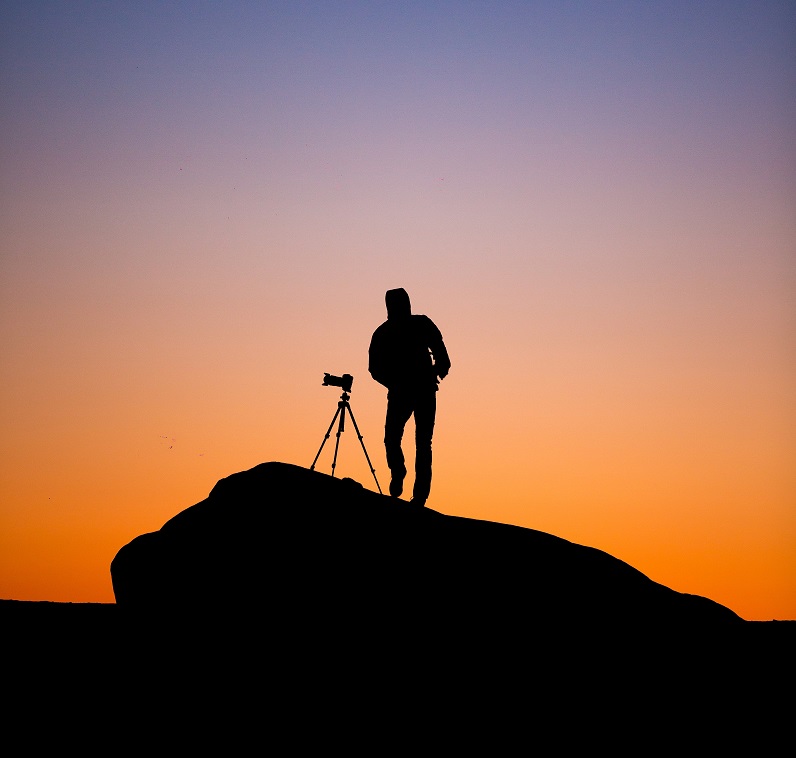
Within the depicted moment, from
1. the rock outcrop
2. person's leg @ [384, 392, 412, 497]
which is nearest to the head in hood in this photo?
person's leg @ [384, 392, 412, 497]

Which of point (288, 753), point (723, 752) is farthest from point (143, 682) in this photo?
point (723, 752)

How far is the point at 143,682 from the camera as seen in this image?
8953 mm

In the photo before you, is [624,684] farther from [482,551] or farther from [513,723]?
[482,551]

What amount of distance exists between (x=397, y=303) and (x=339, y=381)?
4.58ft

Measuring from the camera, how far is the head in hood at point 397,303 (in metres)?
11.6

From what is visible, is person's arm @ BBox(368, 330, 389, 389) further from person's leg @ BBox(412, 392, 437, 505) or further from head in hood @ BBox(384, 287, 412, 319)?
person's leg @ BBox(412, 392, 437, 505)

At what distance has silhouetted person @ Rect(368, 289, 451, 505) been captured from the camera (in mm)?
11664

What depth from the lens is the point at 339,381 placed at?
40.5 feet

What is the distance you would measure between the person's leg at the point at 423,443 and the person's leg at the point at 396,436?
16 cm

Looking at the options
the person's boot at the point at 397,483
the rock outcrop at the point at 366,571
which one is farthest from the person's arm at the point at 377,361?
the rock outcrop at the point at 366,571

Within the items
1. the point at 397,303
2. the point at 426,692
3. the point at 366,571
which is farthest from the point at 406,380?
the point at 426,692

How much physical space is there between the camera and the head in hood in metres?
1.12

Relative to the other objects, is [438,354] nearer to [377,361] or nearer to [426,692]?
[377,361]

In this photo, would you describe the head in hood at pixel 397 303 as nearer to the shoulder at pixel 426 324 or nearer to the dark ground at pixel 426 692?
the shoulder at pixel 426 324
